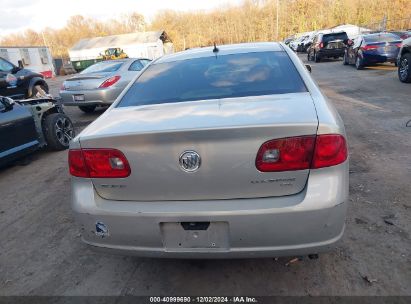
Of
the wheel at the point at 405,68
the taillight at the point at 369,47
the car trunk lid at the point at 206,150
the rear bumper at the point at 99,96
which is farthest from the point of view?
the taillight at the point at 369,47

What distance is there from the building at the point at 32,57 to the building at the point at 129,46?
14.7 metres

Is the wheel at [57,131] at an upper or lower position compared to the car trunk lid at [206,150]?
lower

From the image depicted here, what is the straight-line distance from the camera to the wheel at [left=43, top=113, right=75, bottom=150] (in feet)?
19.4

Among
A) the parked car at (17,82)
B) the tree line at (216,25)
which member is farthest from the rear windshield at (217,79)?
the tree line at (216,25)

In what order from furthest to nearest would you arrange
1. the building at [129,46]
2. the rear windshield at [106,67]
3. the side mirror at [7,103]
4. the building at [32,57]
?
the building at [129,46]
the building at [32,57]
the rear windshield at [106,67]
the side mirror at [7,103]

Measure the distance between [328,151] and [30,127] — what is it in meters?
4.88

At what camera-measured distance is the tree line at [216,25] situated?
72062 millimetres

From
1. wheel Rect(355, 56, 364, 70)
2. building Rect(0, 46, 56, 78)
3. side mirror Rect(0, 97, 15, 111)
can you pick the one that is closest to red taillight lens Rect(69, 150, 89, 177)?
side mirror Rect(0, 97, 15, 111)

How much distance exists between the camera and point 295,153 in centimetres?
193

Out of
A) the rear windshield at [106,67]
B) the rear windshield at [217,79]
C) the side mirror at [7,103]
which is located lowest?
the rear windshield at [106,67]

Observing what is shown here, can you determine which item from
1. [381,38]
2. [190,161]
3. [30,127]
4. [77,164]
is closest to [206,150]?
[190,161]

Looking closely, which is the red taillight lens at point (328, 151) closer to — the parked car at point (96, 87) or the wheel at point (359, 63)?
the parked car at point (96, 87)

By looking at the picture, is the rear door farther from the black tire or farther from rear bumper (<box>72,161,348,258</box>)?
the black tire

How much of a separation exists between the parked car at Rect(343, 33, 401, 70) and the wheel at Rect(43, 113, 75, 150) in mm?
12450
